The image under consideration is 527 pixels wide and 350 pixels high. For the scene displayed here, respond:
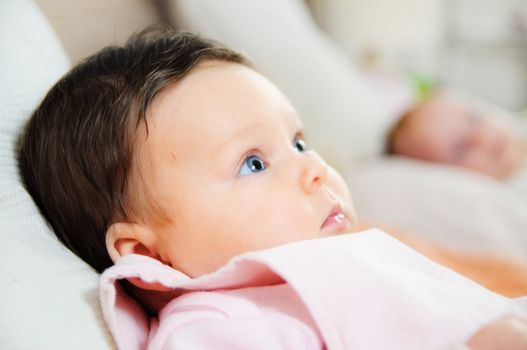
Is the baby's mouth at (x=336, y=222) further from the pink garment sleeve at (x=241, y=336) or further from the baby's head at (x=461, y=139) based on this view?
the baby's head at (x=461, y=139)

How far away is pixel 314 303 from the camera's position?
57 cm

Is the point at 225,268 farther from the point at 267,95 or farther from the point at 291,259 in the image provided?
the point at 267,95

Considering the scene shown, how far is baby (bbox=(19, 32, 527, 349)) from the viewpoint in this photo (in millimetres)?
587

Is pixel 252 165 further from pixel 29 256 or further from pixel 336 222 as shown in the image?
pixel 29 256

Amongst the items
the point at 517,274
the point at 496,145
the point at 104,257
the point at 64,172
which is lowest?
the point at 496,145

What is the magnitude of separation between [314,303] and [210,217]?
180 millimetres

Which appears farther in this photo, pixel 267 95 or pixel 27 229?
pixel 267 95

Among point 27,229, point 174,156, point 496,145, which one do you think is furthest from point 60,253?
point 496,145

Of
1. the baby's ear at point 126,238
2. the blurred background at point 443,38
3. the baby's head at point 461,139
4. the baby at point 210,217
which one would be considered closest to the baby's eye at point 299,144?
the baby at point 210,217

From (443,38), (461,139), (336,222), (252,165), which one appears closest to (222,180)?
(252,165)

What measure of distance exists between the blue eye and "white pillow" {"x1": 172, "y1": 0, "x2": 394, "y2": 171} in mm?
877

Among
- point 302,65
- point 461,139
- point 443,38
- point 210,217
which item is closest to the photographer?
point 210,217

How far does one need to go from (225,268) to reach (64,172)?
0.84ft

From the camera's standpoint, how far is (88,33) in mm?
1281
